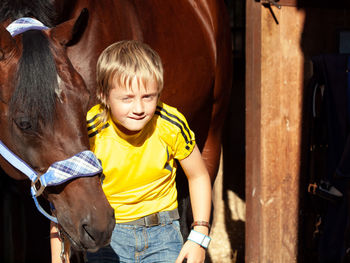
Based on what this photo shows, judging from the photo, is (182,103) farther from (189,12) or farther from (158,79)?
(158,79)

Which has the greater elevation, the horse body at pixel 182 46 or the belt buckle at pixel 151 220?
the horse body at pixel 182 46

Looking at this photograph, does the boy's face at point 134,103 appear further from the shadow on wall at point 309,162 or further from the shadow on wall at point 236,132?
the shadow on wall at point 236,132

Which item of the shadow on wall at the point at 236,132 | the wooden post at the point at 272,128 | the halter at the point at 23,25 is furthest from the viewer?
the shadow on wall at the point at 236,132

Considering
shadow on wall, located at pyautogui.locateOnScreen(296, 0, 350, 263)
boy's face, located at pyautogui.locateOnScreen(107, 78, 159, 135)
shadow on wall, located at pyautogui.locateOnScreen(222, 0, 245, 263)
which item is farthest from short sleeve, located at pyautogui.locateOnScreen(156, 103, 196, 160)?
shadow on wall, located at pyautogui.locateOnScreen(222, 0, 245, 263)

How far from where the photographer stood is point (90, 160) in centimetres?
152

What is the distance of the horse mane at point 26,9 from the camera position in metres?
1.71

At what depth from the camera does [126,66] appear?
1.56m

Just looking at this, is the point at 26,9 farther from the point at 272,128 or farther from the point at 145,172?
the point at 272,128

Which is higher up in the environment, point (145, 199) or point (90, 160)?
point (90, 160)

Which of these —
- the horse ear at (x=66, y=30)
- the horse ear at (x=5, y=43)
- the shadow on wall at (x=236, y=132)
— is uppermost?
the horse ear at (x=66, y=30)

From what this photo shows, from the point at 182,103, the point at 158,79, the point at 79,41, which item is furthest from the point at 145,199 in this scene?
the point at 182,103

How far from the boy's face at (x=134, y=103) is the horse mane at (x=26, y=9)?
0.45 m

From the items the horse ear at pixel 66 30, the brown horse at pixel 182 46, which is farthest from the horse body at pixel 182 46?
the horse ear at pixel 66 30

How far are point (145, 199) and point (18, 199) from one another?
1.67 metres
